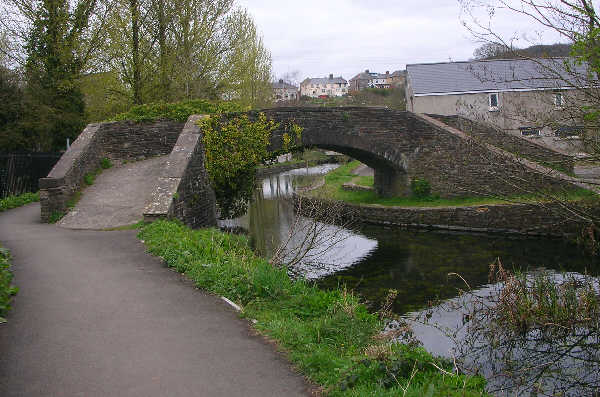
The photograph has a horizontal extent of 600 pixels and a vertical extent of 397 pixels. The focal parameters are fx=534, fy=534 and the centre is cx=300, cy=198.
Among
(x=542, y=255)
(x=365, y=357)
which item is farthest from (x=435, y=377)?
(x=542, y=255)

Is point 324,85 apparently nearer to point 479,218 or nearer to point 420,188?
point 420,188

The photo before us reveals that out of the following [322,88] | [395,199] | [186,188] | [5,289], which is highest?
[322,88]

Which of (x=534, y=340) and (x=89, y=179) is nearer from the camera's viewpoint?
(x=534, y=340)

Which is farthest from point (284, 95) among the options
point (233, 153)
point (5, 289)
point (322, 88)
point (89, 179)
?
point (5, 289)

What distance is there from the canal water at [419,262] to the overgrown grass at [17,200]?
21.1ft

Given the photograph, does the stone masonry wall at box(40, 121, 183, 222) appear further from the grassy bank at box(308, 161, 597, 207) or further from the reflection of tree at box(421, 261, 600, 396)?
the reflection of tree at box(421, 261, 600, 396)

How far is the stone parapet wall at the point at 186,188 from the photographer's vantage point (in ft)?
35.5

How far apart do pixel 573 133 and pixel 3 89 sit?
768 inches

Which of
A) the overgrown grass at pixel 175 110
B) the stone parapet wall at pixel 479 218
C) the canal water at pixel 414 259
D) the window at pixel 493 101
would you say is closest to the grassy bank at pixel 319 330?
the canal water at pixel 414 259

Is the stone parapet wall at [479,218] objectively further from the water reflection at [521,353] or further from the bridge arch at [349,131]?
the water reflection at [521,353]

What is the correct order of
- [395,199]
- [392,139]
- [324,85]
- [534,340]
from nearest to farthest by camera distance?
[534,340] → [392,139] → [395,199] → [324,85]

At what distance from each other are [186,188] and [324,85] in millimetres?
109789

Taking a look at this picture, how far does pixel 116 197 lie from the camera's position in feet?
41.8

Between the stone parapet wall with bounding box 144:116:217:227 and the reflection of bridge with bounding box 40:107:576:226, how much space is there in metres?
0.02
